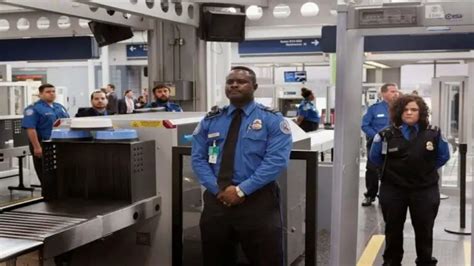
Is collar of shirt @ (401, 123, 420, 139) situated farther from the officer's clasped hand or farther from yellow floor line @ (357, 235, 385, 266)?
the officer's clasped hand

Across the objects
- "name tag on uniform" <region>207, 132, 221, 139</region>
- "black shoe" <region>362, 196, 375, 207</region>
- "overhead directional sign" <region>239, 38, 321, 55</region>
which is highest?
"overhead directional sign" <region>239, 38, 321, 55</region>

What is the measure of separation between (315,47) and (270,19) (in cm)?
590

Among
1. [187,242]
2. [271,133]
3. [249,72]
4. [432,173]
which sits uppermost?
[249,72]

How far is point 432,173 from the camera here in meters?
4.66

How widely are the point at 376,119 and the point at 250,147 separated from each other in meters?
4.46

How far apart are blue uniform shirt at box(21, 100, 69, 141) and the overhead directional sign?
6.33 meters

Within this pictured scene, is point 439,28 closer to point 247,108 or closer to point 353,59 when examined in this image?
point 353,59

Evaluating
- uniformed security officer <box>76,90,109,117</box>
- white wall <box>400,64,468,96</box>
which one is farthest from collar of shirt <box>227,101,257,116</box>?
white wall <box>400,64,468,96</box>

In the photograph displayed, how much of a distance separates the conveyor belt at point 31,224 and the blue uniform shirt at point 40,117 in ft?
15.3

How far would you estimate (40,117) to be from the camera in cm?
786

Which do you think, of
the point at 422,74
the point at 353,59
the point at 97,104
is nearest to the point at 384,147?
the point at 353,59

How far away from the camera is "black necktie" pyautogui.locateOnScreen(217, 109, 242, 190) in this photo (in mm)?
3551

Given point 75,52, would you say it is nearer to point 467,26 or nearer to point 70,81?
point 467,26

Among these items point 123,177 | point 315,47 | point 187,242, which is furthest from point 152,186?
point 315,47
